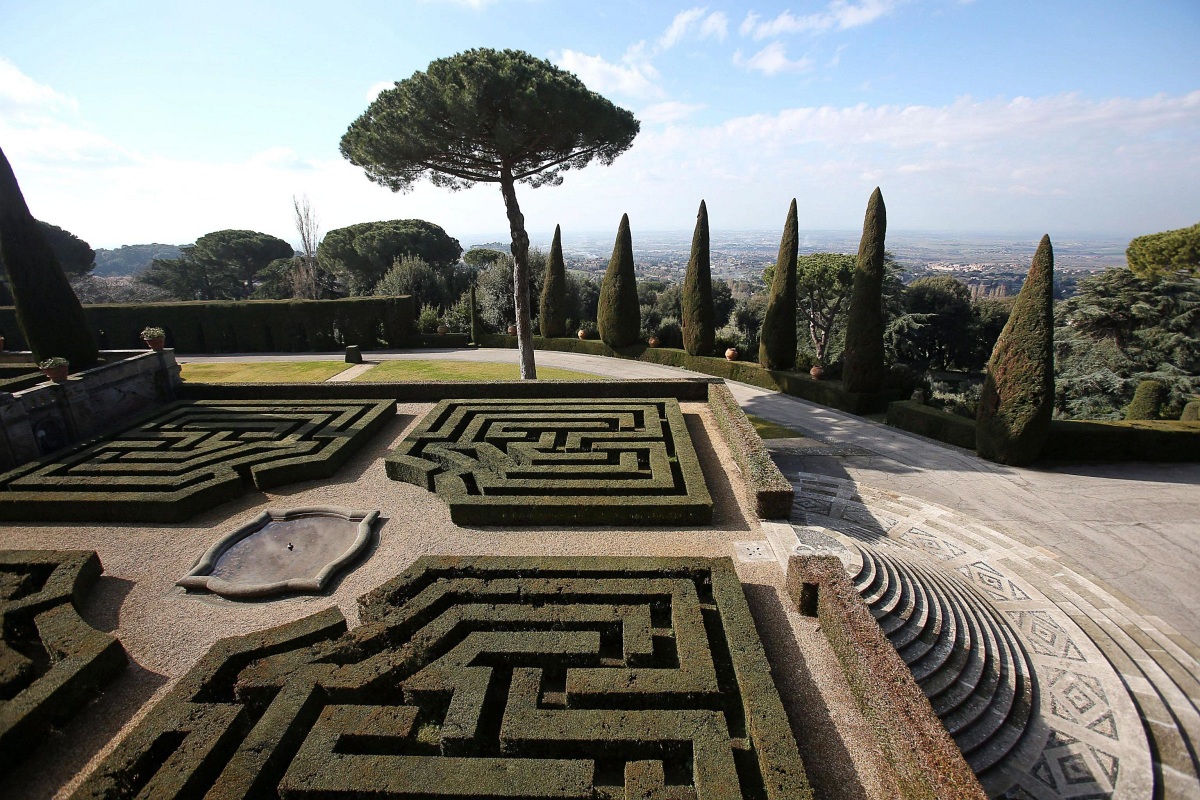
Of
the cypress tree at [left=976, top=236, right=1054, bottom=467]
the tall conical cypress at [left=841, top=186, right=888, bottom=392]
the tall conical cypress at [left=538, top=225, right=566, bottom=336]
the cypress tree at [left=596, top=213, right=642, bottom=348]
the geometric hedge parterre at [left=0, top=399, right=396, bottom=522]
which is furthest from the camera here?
the tall conical cypress at [left=538, top=225, right=566, bottom=336]

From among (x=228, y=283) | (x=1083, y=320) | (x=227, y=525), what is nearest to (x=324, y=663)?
(x=227, y=525)

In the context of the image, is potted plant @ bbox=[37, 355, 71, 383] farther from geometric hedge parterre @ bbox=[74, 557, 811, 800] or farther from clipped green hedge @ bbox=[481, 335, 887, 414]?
clipped green hedge @ bbox=[481, 335, 887, 414]

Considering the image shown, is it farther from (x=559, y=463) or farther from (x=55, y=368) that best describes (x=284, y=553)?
(x=55, y=368)

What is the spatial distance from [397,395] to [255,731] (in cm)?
1447

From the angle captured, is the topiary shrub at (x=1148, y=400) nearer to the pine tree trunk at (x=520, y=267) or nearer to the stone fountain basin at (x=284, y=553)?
the pine tree trunk at (x=520, y=267)

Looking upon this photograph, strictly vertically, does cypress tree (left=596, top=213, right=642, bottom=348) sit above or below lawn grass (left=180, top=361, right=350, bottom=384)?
above

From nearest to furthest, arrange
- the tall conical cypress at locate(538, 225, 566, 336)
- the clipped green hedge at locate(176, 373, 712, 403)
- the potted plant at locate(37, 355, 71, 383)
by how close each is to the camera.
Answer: the potted plant at locate(37, 355, 71, 383) → the clipped green hedge at locate(176, 373, 712, 403) → the tall conical cypress at locate(538, 225, 566, 336)

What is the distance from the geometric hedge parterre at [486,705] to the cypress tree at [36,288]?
582 inches

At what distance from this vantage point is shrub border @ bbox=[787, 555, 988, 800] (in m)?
5.15

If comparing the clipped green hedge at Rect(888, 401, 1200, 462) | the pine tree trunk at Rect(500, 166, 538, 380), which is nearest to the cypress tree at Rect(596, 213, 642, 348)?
the pine tree trunk at Rect(500, 166, 538, 380)

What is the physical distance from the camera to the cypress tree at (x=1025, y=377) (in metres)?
16.4

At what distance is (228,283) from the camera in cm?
6316

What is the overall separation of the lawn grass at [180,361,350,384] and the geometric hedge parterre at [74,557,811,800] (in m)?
21.3

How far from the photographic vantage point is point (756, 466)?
12.1 metres
